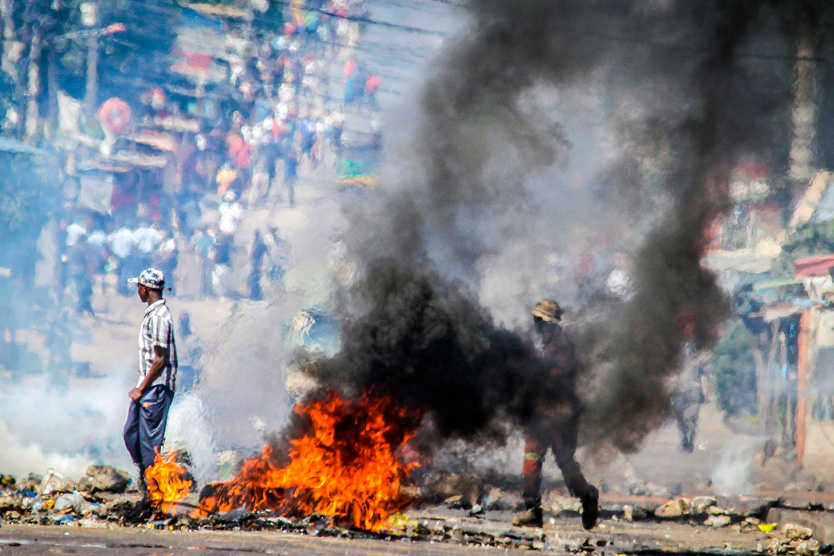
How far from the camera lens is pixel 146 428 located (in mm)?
5383

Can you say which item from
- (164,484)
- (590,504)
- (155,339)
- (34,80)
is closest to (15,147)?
(34,80)

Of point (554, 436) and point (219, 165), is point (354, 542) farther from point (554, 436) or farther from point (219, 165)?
point (219, 165)

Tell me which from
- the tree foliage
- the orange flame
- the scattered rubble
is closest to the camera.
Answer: the scattered rubble

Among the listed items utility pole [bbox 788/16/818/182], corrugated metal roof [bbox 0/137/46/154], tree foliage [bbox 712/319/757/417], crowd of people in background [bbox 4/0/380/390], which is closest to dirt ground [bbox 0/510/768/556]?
utility pole [bbox 788/16/818/182]

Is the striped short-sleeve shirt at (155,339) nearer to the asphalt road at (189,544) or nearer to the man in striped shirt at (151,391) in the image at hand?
the man in striped shirt at (151,391)

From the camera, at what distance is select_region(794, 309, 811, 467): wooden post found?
11.0m

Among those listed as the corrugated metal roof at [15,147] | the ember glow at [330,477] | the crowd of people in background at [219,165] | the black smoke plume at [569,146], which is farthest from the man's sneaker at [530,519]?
the corrugated metal roof at [15,147]

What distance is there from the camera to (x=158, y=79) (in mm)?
18906

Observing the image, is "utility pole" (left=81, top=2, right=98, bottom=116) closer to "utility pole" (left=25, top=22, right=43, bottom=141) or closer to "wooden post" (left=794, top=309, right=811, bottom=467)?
"utility pole" (left=25, top=22, right=43, bottom=141)

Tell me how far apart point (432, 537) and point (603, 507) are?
285 cm

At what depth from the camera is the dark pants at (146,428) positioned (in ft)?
17.7

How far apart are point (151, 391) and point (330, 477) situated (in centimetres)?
129

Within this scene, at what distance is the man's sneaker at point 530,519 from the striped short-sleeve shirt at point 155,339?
2580 millimetres

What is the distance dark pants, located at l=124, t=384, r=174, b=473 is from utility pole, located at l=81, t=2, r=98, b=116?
1378cm
